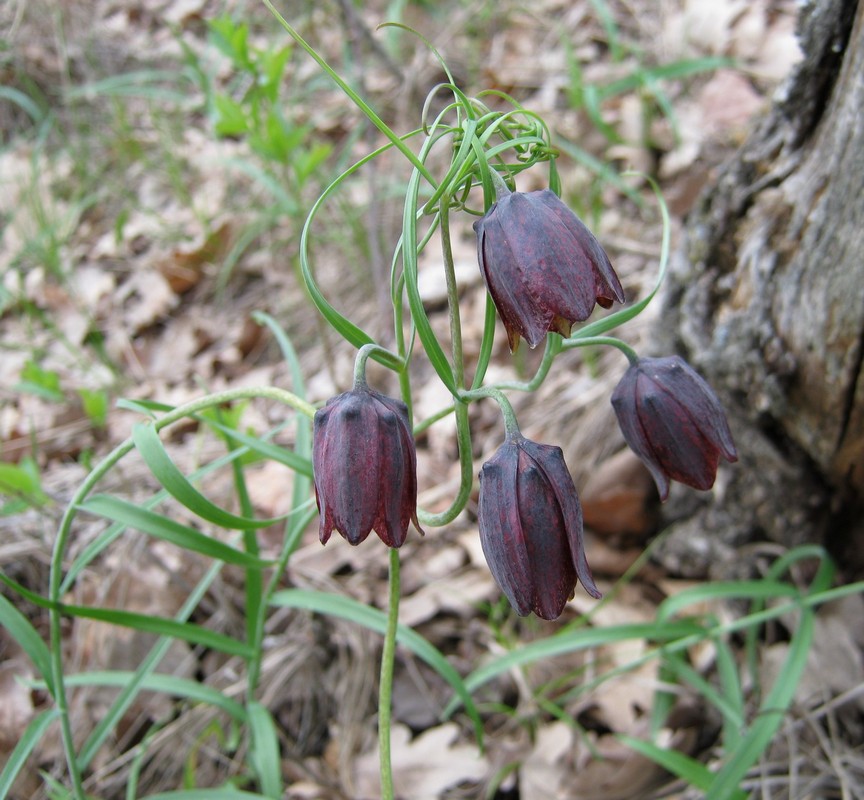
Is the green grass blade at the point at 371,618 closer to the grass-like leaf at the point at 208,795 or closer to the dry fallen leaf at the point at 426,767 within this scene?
the dry fallen leaf at the point at 426,767

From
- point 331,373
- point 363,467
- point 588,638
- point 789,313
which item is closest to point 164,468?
point 363,467

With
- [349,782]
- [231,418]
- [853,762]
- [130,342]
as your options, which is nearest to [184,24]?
[130,342]

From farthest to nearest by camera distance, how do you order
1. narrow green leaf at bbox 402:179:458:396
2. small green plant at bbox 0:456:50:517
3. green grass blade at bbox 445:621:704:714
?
1. small green plant at bbox 0:456:50:517
2. green grass blade at bbox 445:621:704:714
3. narrow green leaf at bbox 402:179:458:396

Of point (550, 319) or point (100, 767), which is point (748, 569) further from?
point (100, 767)

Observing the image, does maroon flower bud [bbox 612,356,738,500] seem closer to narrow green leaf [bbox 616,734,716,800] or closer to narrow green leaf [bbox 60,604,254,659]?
narrow green leaf [bbox 616,734,716,800]

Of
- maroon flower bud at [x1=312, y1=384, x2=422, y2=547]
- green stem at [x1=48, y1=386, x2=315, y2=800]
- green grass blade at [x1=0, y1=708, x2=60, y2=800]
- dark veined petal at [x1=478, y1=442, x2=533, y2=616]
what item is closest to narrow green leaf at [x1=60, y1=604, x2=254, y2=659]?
green stem at [x1=48, y1=386, x2=315, y2=800]

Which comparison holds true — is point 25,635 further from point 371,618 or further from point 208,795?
point 371,618

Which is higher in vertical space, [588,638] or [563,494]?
[563,494]
